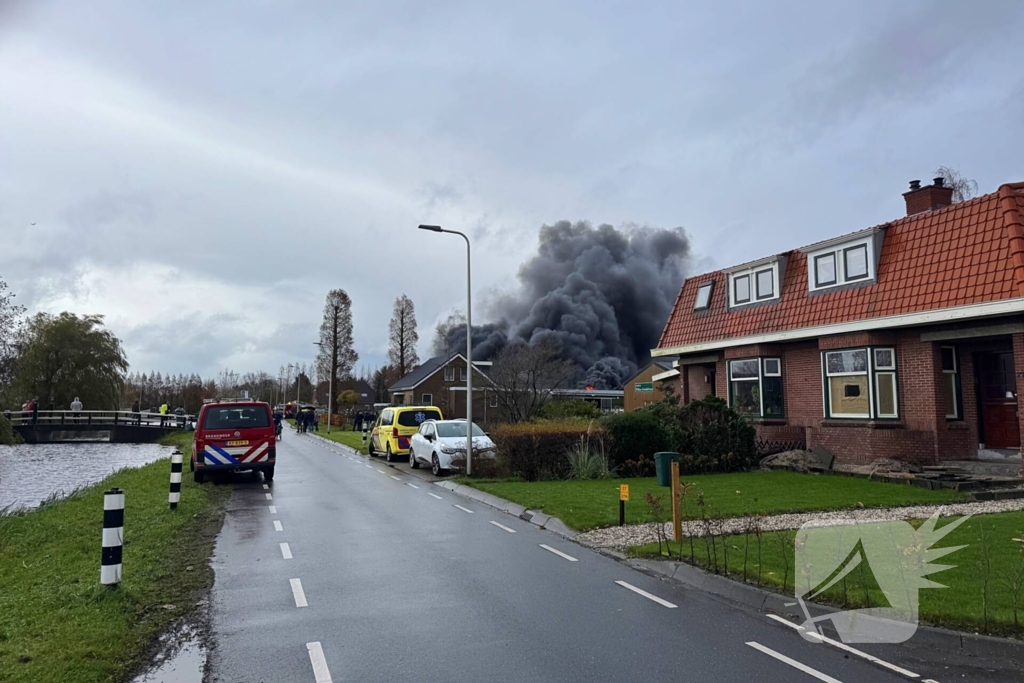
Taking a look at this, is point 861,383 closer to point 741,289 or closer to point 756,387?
point 756,387

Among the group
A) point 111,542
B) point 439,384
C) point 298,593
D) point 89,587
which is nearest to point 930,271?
point 298,593

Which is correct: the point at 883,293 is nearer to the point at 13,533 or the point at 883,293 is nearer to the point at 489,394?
the point at 13,533

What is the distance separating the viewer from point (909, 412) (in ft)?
55.0

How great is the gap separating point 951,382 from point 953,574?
1118 centimetres

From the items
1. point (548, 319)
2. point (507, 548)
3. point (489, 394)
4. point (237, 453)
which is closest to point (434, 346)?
point (548, 319)

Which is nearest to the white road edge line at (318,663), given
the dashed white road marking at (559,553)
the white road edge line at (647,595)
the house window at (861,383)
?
the white road edge line at (647,595)

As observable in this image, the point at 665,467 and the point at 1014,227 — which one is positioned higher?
the point at 1014,227

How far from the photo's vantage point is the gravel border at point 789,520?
9.96 m

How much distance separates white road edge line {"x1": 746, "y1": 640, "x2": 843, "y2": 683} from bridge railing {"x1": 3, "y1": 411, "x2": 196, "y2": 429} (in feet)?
159

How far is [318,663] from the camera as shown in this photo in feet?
17.2

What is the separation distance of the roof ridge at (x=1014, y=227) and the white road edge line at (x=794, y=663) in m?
11.9

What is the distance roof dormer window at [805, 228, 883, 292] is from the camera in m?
18.2

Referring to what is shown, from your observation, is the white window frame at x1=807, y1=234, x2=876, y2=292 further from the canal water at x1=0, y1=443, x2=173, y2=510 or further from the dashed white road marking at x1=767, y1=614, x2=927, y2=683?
the canal water at x1=0, y1=443, x2=173, y2=510

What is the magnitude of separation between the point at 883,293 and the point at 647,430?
670 cm
